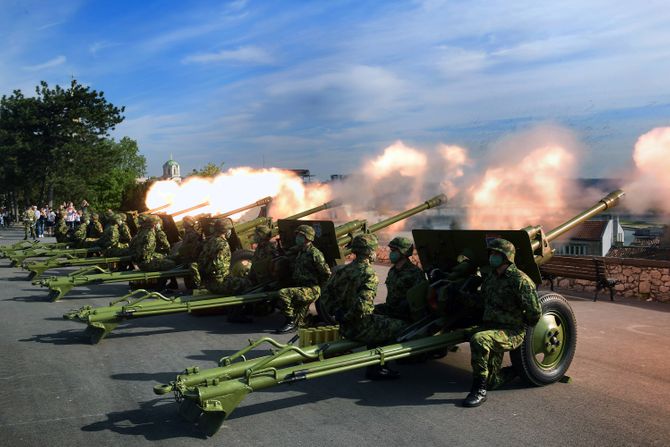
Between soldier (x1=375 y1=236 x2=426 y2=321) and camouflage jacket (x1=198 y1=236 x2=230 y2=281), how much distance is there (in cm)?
439

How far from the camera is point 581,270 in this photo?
448 inches

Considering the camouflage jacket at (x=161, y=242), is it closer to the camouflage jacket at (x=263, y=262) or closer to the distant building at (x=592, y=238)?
the camouflage jacket at (x=263, y=262)

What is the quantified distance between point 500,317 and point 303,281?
11.6 feet

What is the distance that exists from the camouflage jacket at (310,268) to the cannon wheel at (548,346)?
335 centimetres

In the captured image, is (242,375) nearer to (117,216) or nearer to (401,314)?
(401,314)

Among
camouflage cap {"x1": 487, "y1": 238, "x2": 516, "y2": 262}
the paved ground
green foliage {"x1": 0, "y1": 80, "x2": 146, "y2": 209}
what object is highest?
green foliage {"x1": 0, "y1": 80, "x2": 146, "y2": 209}

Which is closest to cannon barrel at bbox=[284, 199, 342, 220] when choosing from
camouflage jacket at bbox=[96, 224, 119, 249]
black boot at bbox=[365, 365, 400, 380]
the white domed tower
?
camouflage jacket at bbox=[96, 224, 119, 249]

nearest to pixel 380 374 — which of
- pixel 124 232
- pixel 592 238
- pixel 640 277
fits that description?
pixel 640 277

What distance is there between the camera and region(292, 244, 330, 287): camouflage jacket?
8.62 m

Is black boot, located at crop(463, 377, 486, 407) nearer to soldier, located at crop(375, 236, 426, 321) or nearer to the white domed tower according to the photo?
soldier, located at crop(375, 236, 426, 321)

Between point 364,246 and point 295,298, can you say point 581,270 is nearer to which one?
point 295,298

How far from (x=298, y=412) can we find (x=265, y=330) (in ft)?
11.7

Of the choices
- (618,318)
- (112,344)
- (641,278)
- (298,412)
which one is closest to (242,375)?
(298,412)

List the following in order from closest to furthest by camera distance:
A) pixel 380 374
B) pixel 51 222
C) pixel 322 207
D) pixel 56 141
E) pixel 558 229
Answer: pixel 380 374
pixel 558 229
pixel 322 207
pixel 51 222
pixel 56 141
